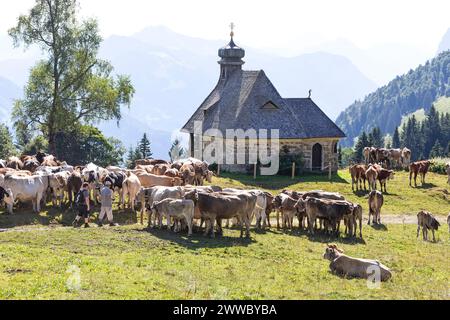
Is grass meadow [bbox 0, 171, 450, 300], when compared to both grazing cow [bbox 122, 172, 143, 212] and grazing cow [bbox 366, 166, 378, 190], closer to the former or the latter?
grazing cow [bbox 122, 172, 143, 212]

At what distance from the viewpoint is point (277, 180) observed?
49531mm

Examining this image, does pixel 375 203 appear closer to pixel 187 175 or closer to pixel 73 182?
pixel 187 175

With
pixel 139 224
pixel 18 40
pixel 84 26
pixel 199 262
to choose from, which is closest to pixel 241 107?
pixel 84 26

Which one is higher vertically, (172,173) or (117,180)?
(172,173)

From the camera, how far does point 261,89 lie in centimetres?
5709

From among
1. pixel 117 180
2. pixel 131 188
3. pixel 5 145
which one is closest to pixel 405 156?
pixel 117 180

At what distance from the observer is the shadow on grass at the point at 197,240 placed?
25353mm

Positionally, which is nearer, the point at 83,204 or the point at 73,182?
the point at 83,204

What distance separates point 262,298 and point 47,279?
19.6 feet

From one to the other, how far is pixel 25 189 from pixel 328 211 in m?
13.5

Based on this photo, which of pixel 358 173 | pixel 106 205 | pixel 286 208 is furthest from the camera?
pixel 358 173

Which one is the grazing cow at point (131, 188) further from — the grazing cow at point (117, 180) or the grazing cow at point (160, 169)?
the grazing cow at point (160, 169)

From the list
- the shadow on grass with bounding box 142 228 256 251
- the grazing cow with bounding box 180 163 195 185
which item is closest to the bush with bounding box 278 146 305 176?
the grazing cow with bounding box 180 163 195 185

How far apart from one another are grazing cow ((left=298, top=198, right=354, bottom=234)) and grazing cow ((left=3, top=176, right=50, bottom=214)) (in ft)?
39.5
